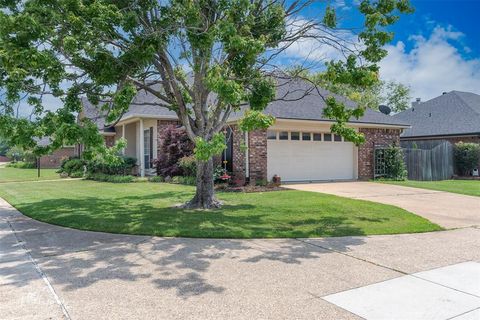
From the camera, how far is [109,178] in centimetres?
2016

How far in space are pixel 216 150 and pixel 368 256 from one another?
3.45m

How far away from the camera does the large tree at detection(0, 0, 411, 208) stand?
7.85 m

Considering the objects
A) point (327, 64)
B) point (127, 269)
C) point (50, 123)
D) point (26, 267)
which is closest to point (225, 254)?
point (127, 269)

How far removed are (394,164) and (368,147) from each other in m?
1.59

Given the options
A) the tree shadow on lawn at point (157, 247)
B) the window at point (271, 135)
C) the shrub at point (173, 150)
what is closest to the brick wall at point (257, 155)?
the window at point (271, 135)

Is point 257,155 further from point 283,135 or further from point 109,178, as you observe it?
point 109,178

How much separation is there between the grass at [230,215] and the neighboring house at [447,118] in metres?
13.5

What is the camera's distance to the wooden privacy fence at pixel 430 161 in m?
21.3

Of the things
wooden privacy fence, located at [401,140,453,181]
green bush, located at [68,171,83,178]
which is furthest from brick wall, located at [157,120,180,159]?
wooden privacy fence, located at [401,140,453,181]

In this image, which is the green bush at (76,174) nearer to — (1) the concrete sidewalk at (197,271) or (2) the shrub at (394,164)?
(1) the concrete sidewalk at (197,271)

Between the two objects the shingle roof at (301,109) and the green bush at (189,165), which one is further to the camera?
the green bush at (189,165)

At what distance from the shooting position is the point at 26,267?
5.68 m

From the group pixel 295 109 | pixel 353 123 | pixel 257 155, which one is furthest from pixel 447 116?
pixel 257 155

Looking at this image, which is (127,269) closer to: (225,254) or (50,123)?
(225,254)
